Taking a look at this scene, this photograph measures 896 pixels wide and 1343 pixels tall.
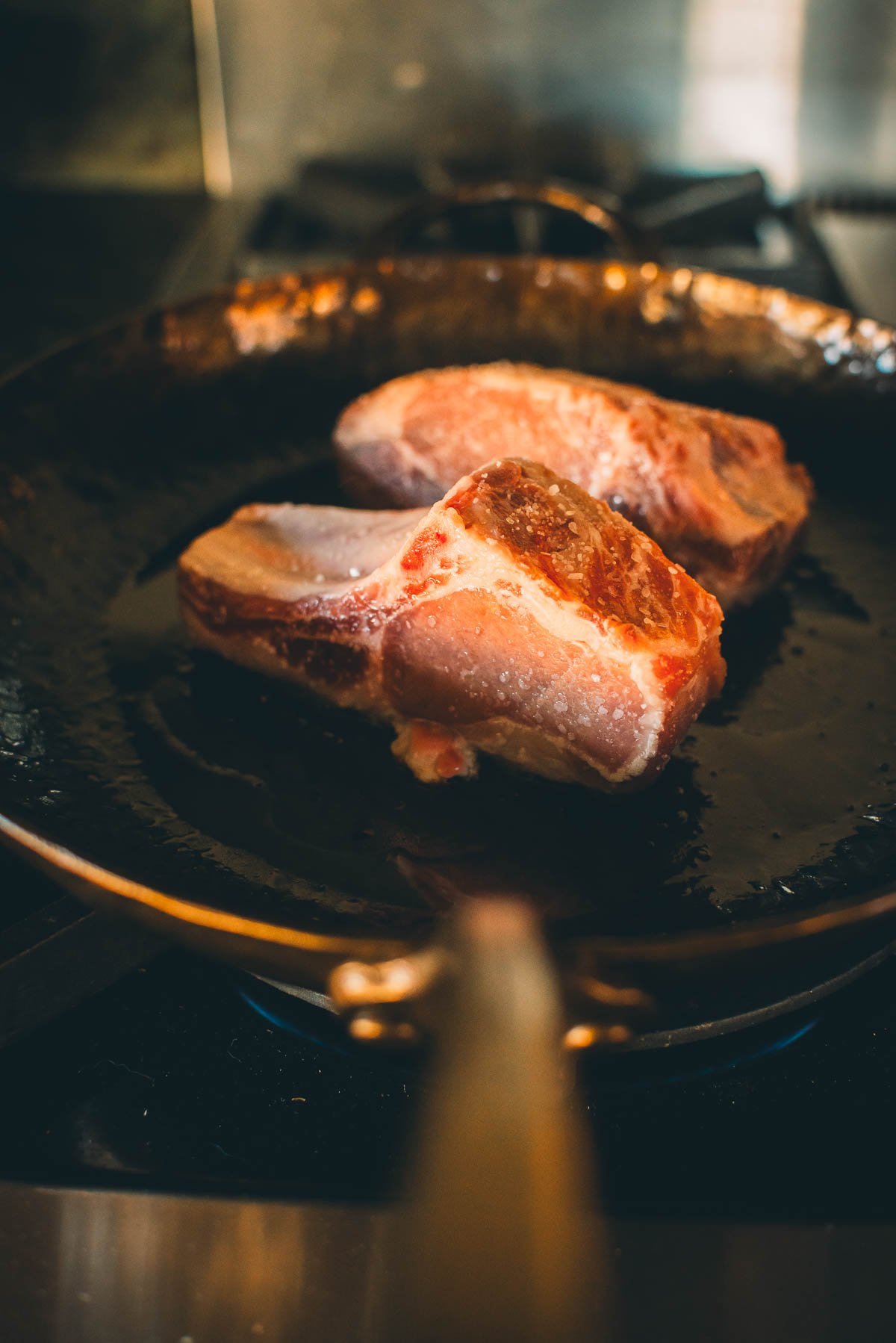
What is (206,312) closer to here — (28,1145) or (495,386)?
(495,386)

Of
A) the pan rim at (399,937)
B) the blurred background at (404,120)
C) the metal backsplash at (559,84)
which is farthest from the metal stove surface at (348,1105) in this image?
the metal backsplash at (559,84)

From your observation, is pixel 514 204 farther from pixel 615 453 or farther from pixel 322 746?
pixel 322 746

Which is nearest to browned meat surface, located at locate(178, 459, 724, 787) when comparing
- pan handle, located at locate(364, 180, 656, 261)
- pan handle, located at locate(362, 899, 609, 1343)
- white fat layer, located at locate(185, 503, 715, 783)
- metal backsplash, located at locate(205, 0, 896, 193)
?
white fat layer, located at locate(185, 503, 715, 783)

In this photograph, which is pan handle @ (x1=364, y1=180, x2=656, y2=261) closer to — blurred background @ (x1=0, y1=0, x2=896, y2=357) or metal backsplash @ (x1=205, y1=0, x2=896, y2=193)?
blurred background @ (x1=0, y1=0, x2=896, y2=357)

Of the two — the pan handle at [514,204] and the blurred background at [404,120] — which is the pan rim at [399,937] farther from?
the blurred background at [404,120]

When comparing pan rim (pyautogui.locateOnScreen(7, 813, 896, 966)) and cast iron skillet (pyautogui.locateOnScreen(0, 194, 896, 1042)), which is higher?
cast iron skillet (pyautogui.locateOnScreen(0, 194, 896, 1042))

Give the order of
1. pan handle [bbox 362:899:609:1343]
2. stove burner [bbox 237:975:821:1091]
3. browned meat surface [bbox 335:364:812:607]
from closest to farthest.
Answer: pan handle [bbox 362:899:609:1343] < stove burner [bbox 237:975:821:1091] < browned meat surface [bbox 335:364:812:607]

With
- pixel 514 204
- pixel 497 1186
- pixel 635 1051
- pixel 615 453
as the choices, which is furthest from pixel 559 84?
pixel 497 1186
